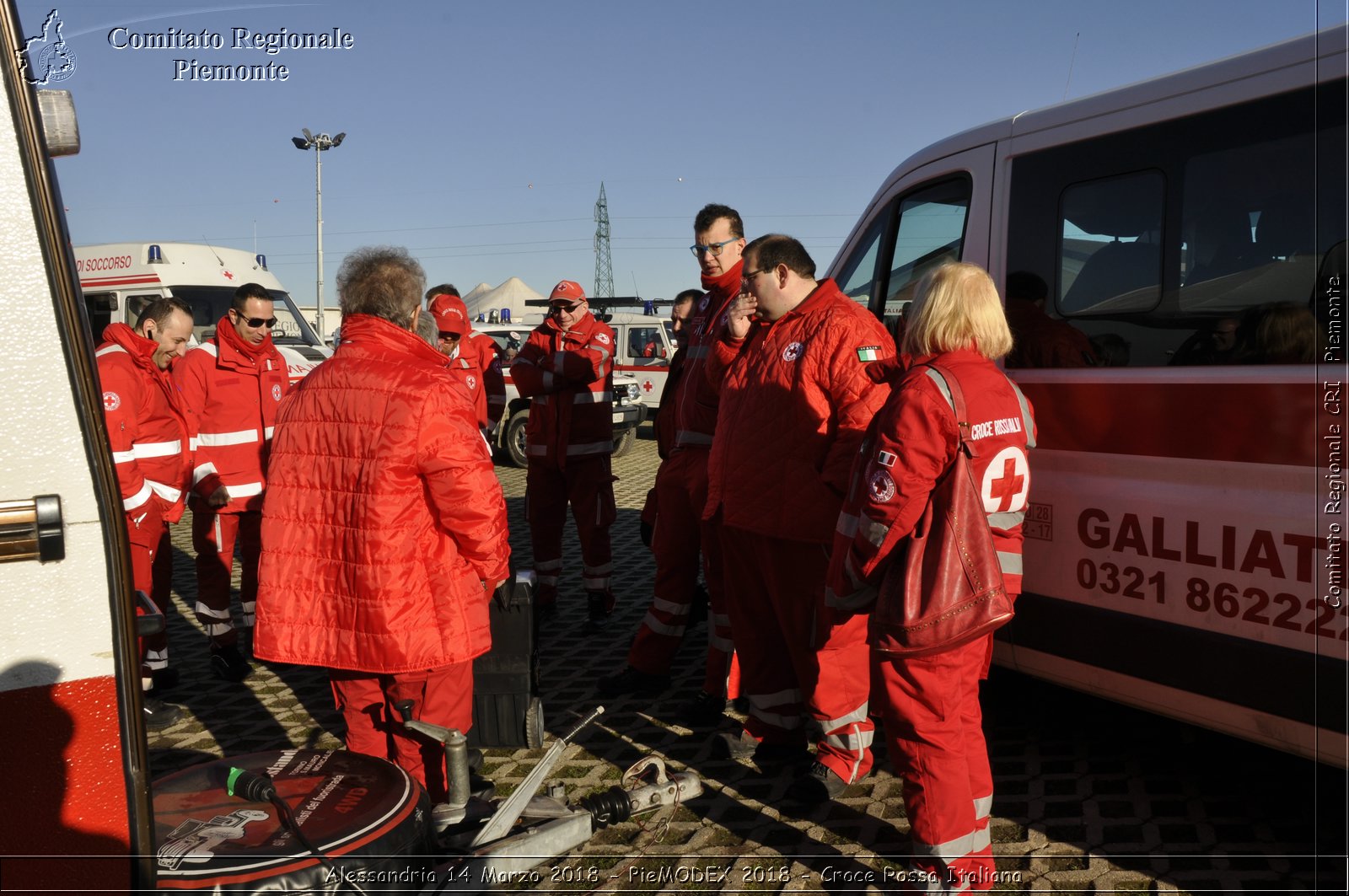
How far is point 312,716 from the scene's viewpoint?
4992mm

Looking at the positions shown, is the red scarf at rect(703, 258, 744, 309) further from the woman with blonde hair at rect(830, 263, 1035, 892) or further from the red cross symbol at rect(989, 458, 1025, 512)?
the red cross symbol at rect(989, 458, 1025, 512)

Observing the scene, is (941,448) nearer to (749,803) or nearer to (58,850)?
(749,803)

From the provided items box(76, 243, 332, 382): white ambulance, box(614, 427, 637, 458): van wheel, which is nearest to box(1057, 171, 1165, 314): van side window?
box(76, 243, 332, 382): white ambulance

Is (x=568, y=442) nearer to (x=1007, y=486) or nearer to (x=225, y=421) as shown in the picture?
(x=225, y=421)

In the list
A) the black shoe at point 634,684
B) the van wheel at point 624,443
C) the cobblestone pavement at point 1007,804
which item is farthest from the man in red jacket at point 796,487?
the van wheel at point 624,443

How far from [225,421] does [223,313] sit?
8.88 meters

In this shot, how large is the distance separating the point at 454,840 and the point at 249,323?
363 cm

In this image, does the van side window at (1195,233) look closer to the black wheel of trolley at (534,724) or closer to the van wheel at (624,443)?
the black wheel of trolley at (534,724)

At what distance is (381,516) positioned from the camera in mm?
2990

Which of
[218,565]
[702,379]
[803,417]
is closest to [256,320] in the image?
[218,565]

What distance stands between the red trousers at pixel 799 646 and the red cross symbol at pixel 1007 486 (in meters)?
0.87

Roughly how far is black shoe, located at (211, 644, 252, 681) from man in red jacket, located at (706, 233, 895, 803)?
3060 mm

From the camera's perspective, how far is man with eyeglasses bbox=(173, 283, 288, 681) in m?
5.43

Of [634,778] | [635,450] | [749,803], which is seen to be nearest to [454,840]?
[634,778]
